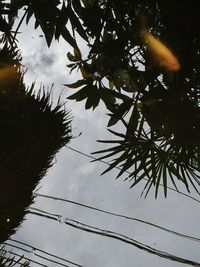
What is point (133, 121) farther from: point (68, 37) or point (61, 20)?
point (61, 20)

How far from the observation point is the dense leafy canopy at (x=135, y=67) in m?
2.67

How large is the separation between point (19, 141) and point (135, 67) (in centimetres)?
109

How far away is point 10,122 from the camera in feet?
10.3

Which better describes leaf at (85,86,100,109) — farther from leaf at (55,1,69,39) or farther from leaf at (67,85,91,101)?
leaf at (55,1,69,39)

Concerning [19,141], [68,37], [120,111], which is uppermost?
[120,111]

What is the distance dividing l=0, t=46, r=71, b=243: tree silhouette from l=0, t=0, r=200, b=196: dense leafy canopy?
0.37m

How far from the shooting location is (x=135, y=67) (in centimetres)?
302

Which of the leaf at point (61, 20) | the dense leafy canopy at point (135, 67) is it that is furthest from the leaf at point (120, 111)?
the leaf at point (61, 20)

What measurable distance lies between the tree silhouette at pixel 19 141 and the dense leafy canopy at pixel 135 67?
0.37 m

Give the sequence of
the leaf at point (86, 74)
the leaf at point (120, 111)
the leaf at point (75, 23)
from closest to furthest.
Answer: the leaf at point (75, 23) < the leaf at point (120, 111) < the leaf at point (86, 74)

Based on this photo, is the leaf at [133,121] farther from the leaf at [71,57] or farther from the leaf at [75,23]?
the leaf at [75,23]

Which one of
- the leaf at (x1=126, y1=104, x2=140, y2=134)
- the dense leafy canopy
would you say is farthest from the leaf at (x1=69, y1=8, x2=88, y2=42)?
the leaf at (x1=126, y1=104, x2=140, y2=134)

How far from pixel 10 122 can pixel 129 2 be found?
1.31 meters

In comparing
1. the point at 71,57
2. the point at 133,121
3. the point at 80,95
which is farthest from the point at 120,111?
the point at 71,57
